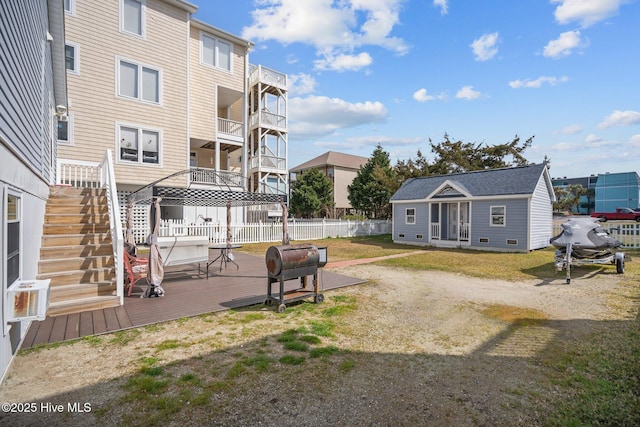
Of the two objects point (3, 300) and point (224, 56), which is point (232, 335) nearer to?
point (3, 300)

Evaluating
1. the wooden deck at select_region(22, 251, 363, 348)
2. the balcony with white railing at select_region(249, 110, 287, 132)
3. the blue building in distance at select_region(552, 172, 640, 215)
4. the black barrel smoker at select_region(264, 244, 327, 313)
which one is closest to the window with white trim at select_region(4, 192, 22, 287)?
the wooden deck at select_region(22, 251, 363, 348)

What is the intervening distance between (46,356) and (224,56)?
18.8 metres

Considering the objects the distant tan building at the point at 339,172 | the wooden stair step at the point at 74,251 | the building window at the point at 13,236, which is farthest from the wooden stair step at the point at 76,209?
the distant tan building at the point at 339,172

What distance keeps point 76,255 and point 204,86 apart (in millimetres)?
14355

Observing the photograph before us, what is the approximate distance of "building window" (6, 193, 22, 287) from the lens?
148 inches

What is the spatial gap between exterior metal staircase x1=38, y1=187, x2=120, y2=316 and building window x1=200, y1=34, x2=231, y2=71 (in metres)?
13.2

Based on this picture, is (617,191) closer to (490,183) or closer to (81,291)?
(490,183)

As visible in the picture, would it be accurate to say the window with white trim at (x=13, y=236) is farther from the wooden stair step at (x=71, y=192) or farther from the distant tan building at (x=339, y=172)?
the distant tan building at (x=339, y=172)

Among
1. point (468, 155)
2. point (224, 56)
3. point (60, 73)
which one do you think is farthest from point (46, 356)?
point (468, 155)

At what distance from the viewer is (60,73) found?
979 centimetres

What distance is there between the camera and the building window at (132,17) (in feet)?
48.2

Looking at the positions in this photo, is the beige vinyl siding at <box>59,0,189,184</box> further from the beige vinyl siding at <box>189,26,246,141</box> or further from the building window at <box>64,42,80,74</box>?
the beige vinyl siding at <box>189,26,246,141</box>

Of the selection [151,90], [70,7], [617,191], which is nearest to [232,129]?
[151,90]

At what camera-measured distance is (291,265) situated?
5695 mm
